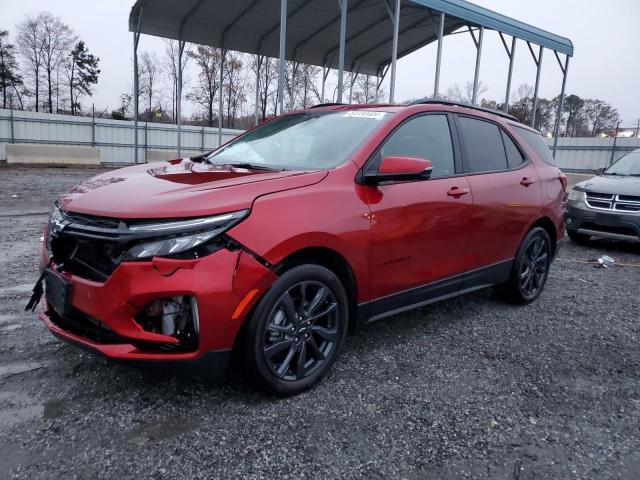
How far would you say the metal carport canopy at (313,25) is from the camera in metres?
12.1

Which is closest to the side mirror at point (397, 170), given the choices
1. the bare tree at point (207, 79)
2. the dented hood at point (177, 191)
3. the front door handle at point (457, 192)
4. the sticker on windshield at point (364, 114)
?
the dented hood at point (177, 191)

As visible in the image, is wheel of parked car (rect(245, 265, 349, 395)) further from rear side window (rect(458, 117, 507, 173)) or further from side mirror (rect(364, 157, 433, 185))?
rear side window (rect(458, 117, 507, 173))

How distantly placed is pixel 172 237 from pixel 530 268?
3562 mm

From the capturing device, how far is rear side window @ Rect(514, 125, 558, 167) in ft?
15.0

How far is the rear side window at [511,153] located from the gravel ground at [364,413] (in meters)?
1.50

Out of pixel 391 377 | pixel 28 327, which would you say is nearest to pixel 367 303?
pixel 391 377

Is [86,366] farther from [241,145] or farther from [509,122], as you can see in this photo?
[509,122]

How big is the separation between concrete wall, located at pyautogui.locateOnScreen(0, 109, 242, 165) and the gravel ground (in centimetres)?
1796

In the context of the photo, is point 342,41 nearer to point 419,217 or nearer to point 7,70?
point 419,217

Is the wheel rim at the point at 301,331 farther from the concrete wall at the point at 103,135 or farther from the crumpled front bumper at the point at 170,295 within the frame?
the concrete wall at the point at 103,135

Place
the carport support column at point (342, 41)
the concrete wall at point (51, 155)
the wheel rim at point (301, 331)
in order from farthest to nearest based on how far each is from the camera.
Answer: the concrete wall at point (51, 155)
the carport support column at point (342, 41)
the wheel rim at point (301, 331)

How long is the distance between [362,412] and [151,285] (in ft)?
4.28

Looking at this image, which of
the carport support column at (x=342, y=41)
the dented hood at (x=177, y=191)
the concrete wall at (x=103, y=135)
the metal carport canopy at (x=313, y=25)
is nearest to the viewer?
the dented hood at (x=177, y=191)

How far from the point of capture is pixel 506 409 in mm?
2662
